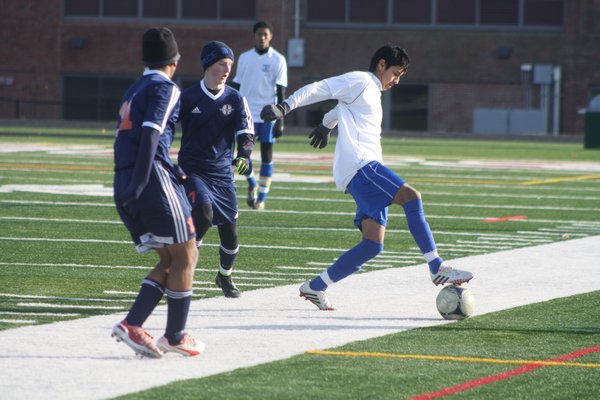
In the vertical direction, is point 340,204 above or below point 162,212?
below

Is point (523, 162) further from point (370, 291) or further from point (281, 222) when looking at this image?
point (370, 291)

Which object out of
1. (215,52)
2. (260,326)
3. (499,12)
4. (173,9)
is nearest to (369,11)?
(499,12)

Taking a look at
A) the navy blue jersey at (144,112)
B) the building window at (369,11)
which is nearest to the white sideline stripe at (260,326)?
the navy blue jersey at (144,112)

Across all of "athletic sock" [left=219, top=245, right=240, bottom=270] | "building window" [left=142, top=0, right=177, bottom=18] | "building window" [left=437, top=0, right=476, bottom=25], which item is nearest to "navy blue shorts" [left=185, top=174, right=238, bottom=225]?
"athletic sock" [left=219, top=245, right=240, bottom=270]

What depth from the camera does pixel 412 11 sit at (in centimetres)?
5256

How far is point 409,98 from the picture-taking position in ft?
176

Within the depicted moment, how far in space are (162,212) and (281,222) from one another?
8.54m

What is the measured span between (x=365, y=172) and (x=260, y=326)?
139 cm

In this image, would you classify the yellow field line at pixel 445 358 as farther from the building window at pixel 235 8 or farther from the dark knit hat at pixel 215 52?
the building window at pixel 235 8

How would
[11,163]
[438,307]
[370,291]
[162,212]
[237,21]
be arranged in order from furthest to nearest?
1. [237,21]
2. [11,163]
3. [370,291]
4. [438,307]
5. [162,212]

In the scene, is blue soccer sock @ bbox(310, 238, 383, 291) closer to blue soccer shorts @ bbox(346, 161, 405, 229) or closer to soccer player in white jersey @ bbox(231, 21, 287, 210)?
blue soccer shorts @ bbox(346, 161, 405, 229)

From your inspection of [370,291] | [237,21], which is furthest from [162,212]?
[237,21]

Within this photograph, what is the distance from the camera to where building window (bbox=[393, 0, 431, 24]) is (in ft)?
172

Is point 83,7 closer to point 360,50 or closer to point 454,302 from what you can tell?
point 360,50
